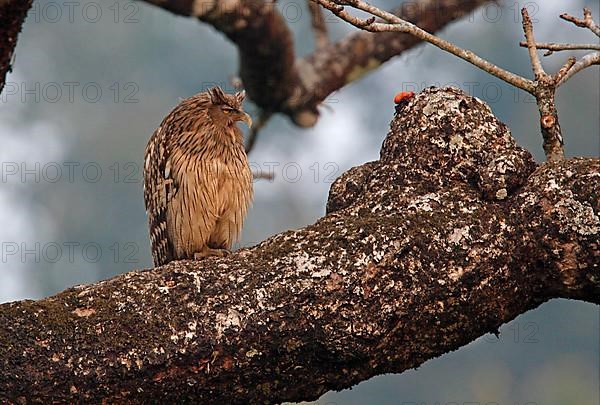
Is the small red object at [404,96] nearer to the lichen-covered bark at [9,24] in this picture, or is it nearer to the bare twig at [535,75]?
the bare twig at [535,75]

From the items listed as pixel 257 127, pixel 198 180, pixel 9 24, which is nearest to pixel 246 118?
pixel 198 180

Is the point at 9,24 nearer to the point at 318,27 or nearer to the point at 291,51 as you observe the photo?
the point at 291,51

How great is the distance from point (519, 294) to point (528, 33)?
126 centimetres

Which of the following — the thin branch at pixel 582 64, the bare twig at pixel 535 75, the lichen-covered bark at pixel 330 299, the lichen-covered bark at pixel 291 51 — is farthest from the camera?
the lichen-covered bark at pixel 291 51

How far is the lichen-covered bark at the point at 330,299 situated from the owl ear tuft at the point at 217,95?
→ 1.75 m

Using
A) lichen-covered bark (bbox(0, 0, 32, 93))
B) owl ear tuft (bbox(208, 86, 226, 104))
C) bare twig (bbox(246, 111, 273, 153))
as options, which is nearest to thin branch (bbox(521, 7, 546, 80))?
owl ear tuft (bbox(208, 86, 226, 104))

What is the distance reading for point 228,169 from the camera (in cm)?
475

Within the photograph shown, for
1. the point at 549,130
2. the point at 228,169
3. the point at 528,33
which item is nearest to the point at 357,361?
the point at 549,130

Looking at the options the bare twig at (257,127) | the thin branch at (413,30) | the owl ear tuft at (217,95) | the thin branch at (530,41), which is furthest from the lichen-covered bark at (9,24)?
the bare twig at (257,127)

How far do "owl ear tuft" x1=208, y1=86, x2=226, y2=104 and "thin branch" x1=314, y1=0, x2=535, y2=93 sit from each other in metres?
1.39

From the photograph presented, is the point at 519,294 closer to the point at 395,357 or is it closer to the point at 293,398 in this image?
the point at 395,357

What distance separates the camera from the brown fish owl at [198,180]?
4.62 metres

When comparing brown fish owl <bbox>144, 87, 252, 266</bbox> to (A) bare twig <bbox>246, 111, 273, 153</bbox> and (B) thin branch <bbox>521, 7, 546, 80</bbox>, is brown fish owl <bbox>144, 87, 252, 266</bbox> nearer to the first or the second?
(A) bare twig <bbox>246, 111, 273, 153</bbox>

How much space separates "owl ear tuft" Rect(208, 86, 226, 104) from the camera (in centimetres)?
481
